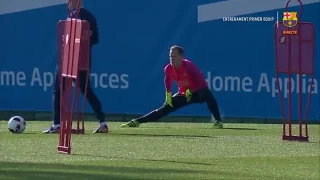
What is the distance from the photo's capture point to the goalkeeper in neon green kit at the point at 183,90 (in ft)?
57.0

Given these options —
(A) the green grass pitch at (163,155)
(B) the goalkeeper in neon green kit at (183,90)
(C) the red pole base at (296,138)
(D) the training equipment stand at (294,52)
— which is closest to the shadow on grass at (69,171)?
(A) the green grass pitch at (163,155)

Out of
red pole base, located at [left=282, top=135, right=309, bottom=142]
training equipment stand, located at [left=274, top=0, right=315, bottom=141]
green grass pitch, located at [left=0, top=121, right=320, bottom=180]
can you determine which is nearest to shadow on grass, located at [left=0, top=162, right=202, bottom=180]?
green grass pitch, located at [left=0, top=121, right=320, bottom=180]

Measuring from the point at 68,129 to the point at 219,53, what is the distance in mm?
6852

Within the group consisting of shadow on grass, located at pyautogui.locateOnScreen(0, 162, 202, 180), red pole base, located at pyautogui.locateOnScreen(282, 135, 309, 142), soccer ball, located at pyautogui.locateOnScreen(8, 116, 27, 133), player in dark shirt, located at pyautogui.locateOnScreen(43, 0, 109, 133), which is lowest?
shadow on grass, located at pyautogui.locateOnScreen(0, 162, 202, 180)

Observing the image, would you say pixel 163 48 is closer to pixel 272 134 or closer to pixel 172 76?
pixel 172 76

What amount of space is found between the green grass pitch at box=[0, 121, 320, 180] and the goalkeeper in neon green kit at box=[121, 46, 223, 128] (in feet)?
1.04

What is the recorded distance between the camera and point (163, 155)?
12727 mm

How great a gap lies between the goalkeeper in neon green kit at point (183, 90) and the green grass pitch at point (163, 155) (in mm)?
317

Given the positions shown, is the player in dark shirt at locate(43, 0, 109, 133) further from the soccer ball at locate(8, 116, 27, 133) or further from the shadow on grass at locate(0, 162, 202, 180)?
the shadow on grass at locate(0, 162, 202, 180)

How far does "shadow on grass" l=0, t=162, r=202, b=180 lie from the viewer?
34.3ft

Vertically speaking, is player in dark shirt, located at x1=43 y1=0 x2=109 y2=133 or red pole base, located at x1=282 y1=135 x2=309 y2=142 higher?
player in dark shirt, located at x1=43 y1=0 x2=109 y2=133

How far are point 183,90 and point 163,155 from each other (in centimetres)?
495

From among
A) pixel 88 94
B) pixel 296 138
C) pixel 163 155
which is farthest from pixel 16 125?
pixel 296 138

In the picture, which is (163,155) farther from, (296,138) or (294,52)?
(294,52)
